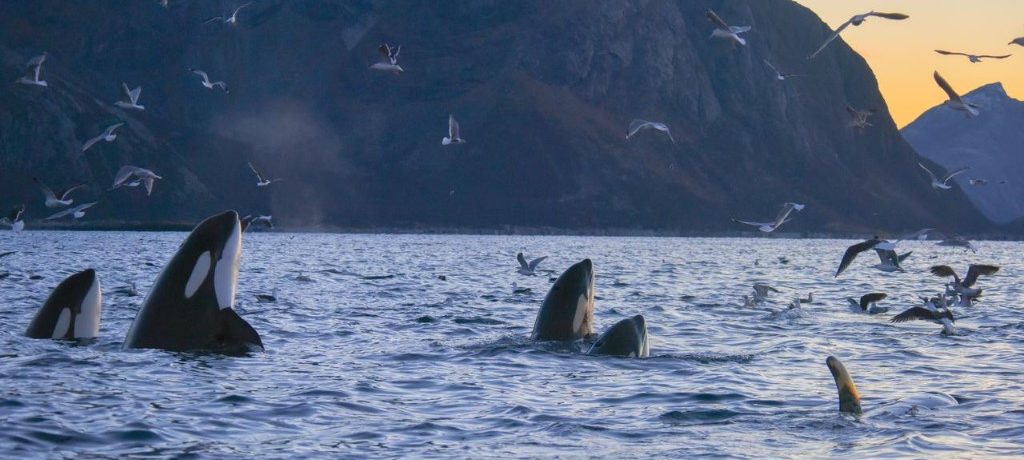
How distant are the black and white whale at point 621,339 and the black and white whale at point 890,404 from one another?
3499mm

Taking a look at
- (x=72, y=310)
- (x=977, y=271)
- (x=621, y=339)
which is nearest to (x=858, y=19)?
(x=977, y=271)

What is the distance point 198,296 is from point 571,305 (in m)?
5.22

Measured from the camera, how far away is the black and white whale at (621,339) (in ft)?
52.6

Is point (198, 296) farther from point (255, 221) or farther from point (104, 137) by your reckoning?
point (104, 137)

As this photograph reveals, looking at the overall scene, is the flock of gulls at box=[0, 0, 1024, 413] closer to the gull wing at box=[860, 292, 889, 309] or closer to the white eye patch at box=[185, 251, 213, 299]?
the white eye patch at box=[185, 251, 213, 299]

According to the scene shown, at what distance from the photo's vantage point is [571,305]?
640 inches

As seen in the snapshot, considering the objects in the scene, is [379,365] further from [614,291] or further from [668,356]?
[614,291]

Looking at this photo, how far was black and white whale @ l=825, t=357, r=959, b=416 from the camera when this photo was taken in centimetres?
1146

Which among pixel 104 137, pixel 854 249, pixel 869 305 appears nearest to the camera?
pixel 854 249

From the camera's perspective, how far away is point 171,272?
41.2 ft

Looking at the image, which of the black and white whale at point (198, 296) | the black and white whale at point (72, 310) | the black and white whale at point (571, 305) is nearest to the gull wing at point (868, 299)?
the black and white whale at point (571, 305)

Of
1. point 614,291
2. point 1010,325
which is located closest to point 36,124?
point 614,291

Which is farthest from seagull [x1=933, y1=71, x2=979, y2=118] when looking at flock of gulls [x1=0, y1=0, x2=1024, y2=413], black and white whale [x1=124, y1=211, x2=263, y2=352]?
black and white whale [x1=124, y1=211, x2=263, y2=352]

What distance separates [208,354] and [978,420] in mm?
7457
